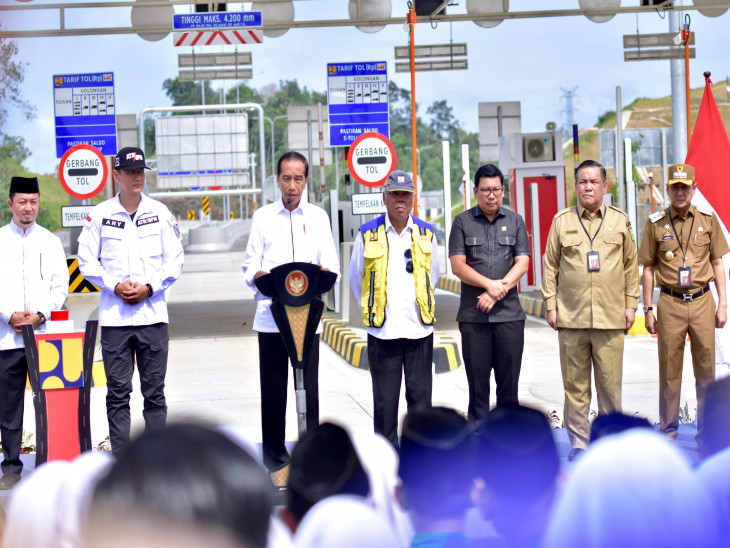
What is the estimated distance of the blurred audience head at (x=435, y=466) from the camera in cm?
180

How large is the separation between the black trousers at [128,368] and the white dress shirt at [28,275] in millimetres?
559

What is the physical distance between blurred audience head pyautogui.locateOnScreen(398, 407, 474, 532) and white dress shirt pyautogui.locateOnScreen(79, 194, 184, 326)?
3732mm

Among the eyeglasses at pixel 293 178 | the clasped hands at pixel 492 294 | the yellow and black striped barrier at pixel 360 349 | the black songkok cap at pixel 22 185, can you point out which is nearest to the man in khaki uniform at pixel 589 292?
the clasped hands at pixel 492 294

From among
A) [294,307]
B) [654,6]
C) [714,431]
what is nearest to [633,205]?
[654,6]

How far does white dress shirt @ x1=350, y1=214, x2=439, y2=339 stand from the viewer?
5.32m

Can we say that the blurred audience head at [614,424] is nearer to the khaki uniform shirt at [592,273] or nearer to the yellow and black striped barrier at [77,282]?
the khaki uniform shirt at [592,273]

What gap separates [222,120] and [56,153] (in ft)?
43.4

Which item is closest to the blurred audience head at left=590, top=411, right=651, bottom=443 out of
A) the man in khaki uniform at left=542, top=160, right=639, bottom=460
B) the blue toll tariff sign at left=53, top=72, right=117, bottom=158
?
the man in khaki uniform at left=542, top=160, right=639, bottom=460

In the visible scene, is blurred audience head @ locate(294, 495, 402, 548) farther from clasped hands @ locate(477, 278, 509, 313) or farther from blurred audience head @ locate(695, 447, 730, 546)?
clasped hands @ locate(477, 278, 509, 313)

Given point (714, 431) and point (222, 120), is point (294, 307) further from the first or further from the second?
point (222, 120)

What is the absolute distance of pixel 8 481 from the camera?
547 cm

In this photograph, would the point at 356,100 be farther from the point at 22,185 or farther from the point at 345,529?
the point at 345,529

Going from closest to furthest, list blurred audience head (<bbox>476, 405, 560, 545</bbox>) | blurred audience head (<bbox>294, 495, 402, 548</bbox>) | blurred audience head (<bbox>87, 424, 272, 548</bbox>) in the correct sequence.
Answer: blurred audience head (<bbox>87, 424, 272, 548</bbox>)
blurred audience head (<bbox>294, 495, 402, 548</bbox>)
blurred audience head (<bbox>476, 405, 560, 545</bbox>)

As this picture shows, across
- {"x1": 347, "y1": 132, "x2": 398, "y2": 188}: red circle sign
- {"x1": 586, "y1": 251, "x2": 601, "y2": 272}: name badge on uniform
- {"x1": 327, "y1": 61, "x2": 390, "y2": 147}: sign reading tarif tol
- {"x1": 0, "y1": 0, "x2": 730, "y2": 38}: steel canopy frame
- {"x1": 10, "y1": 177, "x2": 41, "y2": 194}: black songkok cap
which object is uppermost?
{"x1": 0, "y1": 0, "x2": 730, "y2": 38}: steel canopy frame
